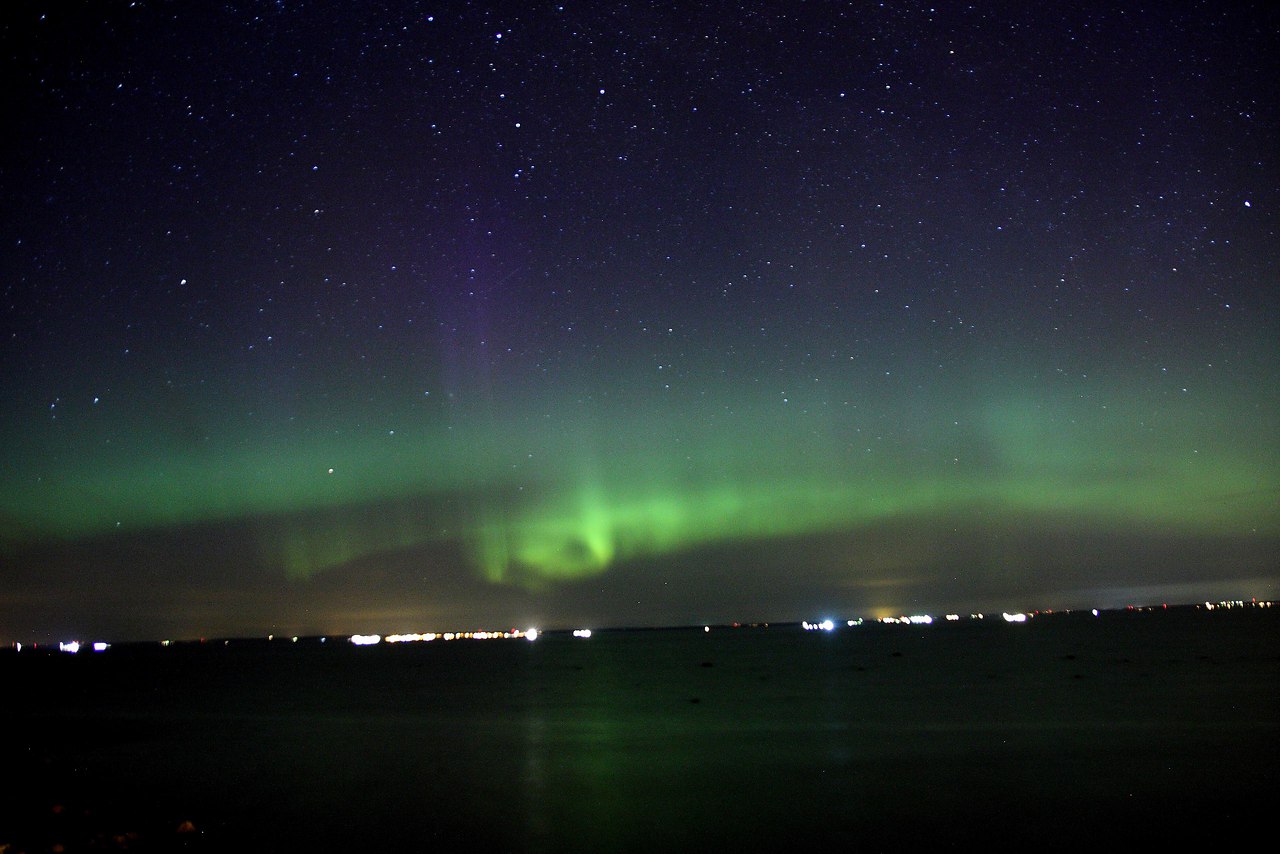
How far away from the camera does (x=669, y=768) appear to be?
22.7 meters

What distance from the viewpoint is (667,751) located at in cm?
2578

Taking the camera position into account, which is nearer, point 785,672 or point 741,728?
point 741,728

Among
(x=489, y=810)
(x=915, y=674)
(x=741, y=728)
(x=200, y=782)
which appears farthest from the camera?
(x=915, y=674)

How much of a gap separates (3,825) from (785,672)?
51.0 meters

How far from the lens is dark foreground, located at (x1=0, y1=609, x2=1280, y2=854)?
15.9 m

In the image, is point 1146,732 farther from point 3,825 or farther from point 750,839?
point 3,825

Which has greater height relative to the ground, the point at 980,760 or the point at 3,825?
the point at 3,825

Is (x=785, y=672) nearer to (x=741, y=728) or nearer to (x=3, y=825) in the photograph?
(x=741, y=728)

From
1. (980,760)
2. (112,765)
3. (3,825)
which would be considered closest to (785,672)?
(980,760)

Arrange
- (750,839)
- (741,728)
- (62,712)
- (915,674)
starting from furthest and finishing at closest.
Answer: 1. (915,674)
2. (62,712)
3. (741,728)
4. (750,839)

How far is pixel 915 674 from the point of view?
180ft

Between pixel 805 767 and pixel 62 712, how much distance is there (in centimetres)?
3580

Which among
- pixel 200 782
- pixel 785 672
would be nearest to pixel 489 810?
pixel 200 782

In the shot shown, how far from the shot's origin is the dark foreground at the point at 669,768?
52.2ft
